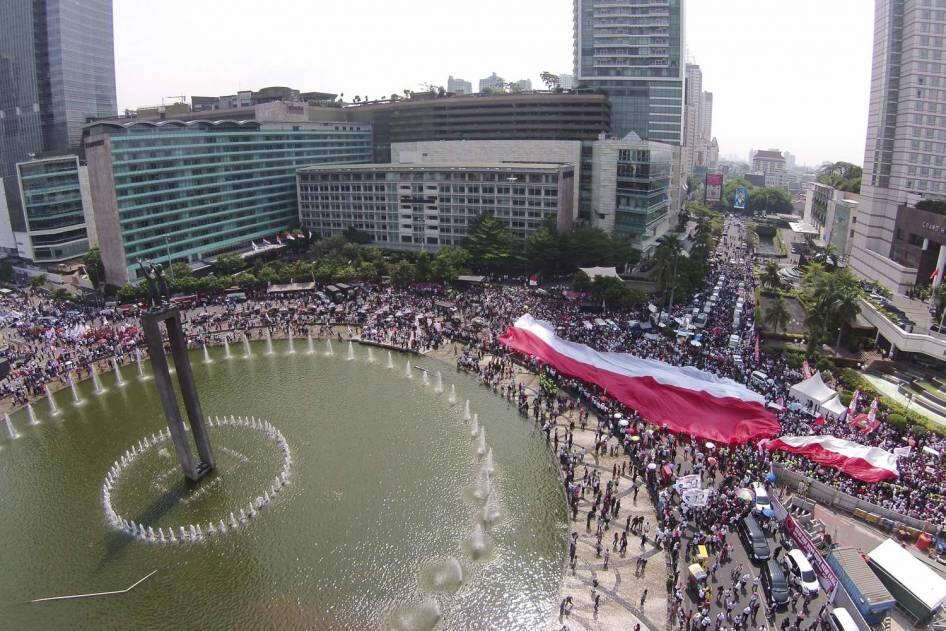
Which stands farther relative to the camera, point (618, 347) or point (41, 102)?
point (41, 102)

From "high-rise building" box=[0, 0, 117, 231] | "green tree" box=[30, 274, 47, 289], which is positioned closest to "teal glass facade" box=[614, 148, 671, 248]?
"green tree" box=[30, 274, 47, 289]

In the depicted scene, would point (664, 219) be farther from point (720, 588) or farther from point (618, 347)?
point (720, 588)

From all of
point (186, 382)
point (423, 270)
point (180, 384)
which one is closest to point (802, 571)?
point (186, 382)

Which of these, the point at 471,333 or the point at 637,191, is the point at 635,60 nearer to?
the point at 637,191

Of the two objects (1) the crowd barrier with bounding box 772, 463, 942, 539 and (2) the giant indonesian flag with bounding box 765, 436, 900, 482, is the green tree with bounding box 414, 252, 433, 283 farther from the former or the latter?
(1) the crowd barrier with bounding box 772, 463, 942, 539

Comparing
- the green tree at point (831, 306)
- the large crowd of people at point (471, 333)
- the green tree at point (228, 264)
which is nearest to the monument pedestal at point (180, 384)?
the large crowd of people at point (471, 333)

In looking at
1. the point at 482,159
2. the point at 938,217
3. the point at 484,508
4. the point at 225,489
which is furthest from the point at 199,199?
the point at 938,217

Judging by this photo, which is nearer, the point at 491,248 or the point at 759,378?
the point at 759,378
